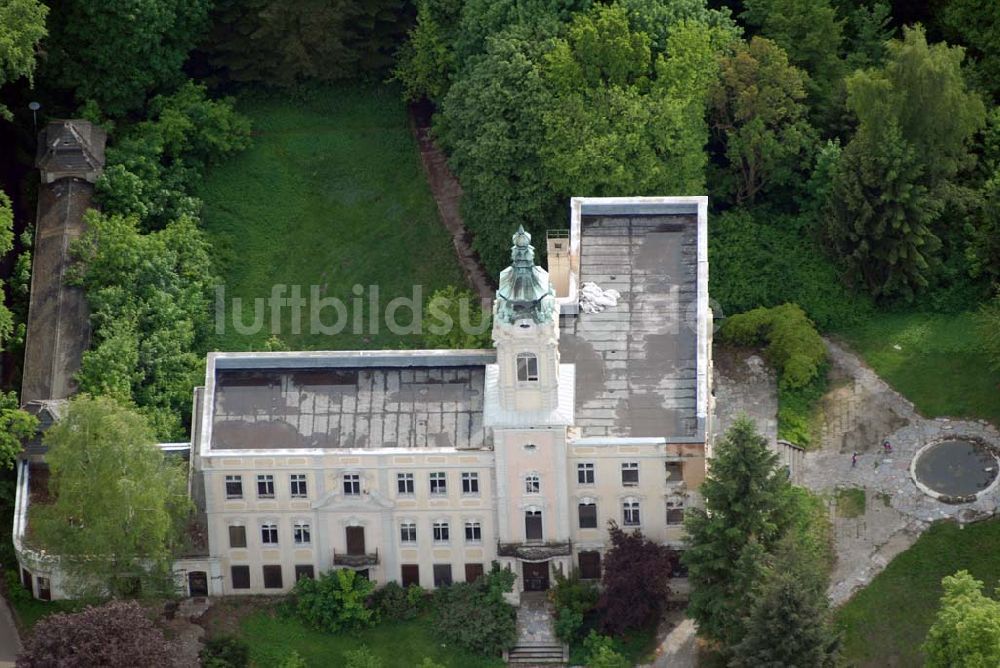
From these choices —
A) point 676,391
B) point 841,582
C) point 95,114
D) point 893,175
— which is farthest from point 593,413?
point 95,114

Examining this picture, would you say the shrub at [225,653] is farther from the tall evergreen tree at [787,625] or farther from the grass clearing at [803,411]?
the grass clearing at [803,411]

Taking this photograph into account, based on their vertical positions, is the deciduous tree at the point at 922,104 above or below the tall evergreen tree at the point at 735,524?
above

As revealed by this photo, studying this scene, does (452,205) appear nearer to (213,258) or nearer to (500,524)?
(213,258)

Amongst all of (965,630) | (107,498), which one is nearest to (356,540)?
(107,498)

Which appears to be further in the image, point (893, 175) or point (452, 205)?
point (452, 205)

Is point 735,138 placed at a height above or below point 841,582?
above

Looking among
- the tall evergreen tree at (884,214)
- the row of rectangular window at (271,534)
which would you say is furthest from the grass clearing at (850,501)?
the row of rectangular window at (271,534)

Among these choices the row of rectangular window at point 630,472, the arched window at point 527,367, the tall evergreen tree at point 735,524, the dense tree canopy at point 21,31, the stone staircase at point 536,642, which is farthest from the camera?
the dense tree canopy at point 21,31
